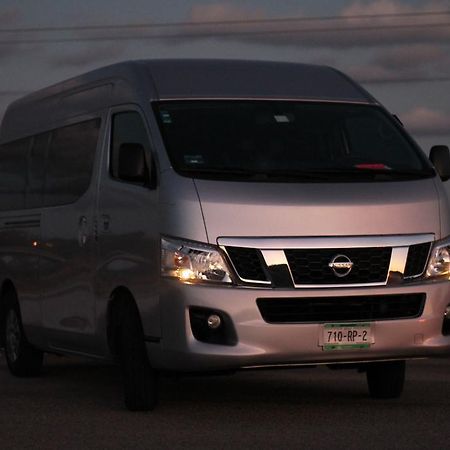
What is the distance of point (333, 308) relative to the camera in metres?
11.2

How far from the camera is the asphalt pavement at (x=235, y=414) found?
32.9 ft

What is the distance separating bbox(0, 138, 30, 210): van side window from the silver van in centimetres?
210

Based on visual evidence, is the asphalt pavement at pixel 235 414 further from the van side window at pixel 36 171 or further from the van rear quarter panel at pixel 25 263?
the van side window at pixel 36 171

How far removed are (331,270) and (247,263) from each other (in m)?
0.58

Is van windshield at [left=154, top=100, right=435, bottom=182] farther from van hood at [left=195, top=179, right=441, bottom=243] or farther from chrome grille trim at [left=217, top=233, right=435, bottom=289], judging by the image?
chrome grille trim at [left=217, top=233, right=435, bottom=289]

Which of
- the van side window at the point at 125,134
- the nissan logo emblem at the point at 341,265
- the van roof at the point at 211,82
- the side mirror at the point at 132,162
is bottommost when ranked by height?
the nissan logo emblem at the point at 341,265

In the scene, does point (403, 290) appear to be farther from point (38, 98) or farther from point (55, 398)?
point (38, 98)

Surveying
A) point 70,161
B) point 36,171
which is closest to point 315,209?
point 70,161

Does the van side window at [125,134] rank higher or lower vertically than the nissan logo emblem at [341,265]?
higher

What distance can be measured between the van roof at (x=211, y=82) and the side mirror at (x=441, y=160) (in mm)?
715

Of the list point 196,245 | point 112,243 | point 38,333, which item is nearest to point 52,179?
point 38,333

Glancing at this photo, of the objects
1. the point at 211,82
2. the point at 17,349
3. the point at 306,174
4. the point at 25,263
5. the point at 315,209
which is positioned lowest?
the point at 17,349

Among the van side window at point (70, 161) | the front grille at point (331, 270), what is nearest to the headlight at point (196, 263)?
the front grille at point (331, 270)

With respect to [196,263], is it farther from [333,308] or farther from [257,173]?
[333,308]
